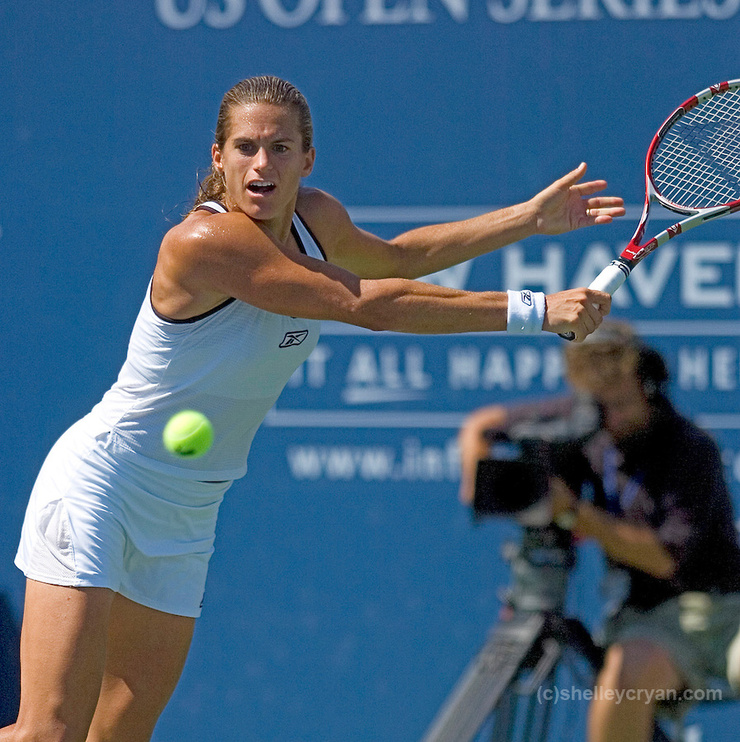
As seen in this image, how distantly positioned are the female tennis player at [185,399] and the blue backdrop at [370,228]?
0.65 meters

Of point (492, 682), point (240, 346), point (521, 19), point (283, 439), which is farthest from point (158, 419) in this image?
point (521, 19)

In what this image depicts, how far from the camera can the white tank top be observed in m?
2.18

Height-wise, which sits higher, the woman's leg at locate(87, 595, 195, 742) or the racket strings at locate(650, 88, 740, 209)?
the racket strings at locate(650, 88, 740, 209)

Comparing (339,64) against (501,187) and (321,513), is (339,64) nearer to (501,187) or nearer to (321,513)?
(501,187)

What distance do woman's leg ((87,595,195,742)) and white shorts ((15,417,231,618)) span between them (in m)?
0.04

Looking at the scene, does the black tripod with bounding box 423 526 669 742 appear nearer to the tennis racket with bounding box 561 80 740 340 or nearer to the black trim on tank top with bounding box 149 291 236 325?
the tennis racket with bounding box 561 80 740 340

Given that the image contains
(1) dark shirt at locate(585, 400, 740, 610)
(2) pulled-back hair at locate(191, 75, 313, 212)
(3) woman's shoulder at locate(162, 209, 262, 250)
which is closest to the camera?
(3) woman's shoulder at locate(162, 209, 262, 250)

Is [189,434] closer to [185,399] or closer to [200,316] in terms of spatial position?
[185,399]

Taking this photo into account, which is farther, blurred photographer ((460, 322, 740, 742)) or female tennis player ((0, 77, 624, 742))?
blurred photographer ((460, 322, 740, 742))

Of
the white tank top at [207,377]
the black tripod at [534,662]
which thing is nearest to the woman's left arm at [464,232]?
the white tank top at [207,377]

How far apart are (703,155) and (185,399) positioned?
1.50 m

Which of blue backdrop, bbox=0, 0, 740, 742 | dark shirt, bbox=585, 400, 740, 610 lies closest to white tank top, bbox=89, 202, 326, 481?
blue backdrop, bbox=0, 0, 740, 742

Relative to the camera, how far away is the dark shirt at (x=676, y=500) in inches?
118
